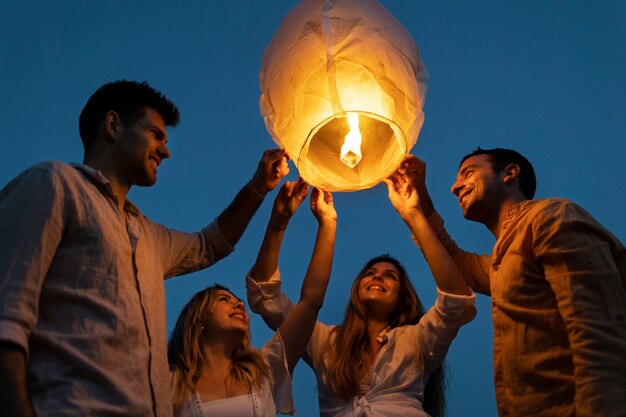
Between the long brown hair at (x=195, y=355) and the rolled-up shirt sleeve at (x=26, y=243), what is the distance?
130 cm

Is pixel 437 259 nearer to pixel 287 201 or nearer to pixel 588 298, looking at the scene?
pixel 287 201

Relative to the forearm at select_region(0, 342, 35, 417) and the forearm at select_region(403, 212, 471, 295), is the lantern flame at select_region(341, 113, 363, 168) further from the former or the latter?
the forearm at select_region(0, 342, 35, 417)

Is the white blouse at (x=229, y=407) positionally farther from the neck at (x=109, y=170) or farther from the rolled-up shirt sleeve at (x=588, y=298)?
the rolled-up shirt sleeve at (x=588, y=298)

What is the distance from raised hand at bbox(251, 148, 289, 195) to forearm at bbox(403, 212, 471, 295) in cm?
72

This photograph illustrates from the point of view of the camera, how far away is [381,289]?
152 inches

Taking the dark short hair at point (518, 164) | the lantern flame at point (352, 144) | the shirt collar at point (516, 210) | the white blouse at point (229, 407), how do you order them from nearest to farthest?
the lantern flame at point (352, 144) → the shirt collar at point (516, 210) → the white blouse at point (229, 407) → the dark short hair at point (518, 164)

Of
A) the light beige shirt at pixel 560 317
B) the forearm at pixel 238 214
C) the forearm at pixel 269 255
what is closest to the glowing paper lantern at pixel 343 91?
the forearm at pixel 238 214

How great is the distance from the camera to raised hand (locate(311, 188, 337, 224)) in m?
3.48

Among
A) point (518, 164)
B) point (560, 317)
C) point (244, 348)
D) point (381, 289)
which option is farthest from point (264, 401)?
point (518, 164)

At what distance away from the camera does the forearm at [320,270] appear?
333cm

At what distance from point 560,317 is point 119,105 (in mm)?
1859

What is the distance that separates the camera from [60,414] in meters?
1.82

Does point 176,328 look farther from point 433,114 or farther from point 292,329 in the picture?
point 433,114

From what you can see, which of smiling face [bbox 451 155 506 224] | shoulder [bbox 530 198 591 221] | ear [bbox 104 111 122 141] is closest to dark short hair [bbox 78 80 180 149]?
ear [bbox 104 111 122 141]
